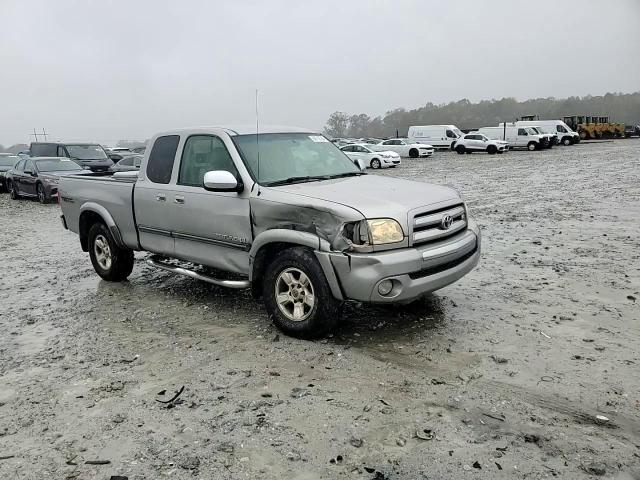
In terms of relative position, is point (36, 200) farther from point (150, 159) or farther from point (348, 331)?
point (348, 331)

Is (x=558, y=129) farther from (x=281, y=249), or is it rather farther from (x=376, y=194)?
(x=281, y=249)

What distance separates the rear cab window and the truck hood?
1609mm

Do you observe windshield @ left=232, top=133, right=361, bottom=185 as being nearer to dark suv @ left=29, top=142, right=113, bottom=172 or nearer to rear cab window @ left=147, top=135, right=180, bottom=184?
rear cab window @ left=147, top=135, right=180, bottom=184

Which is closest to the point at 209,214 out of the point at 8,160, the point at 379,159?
the point at 8,160

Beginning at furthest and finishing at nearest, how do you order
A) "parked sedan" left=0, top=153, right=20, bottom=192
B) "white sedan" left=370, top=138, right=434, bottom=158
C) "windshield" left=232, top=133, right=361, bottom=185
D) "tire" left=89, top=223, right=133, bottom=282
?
"white sedan" left=370, top=138, right=434, bottom=158 → "parked sedan" left=0, top=153, right=20, bottom=192 → "tire" left=89, top=223, right=133, bottom=282 → "windshield" left=232, top=133, right=361, bottom=185

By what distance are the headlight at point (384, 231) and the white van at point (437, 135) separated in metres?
43.1

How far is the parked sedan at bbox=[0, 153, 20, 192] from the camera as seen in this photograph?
836 inches

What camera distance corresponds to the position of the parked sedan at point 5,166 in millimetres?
21244

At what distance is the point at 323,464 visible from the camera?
2998 millimetres

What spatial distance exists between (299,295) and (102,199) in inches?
132

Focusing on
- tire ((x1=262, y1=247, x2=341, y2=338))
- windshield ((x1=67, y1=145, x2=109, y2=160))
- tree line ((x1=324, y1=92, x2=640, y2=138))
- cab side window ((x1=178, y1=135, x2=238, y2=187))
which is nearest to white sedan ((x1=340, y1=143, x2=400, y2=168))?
windshield ((x1=67, y1=145, x2=109, y2=160))

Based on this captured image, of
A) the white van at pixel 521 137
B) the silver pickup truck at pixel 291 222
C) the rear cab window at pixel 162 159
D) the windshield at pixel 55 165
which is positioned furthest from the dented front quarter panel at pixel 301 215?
the white van at pixel 521 137

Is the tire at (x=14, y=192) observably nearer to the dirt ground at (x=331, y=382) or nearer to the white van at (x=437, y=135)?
the dirt ground at (x=331, y=382)

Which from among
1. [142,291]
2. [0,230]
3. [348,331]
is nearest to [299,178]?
[348,331]
